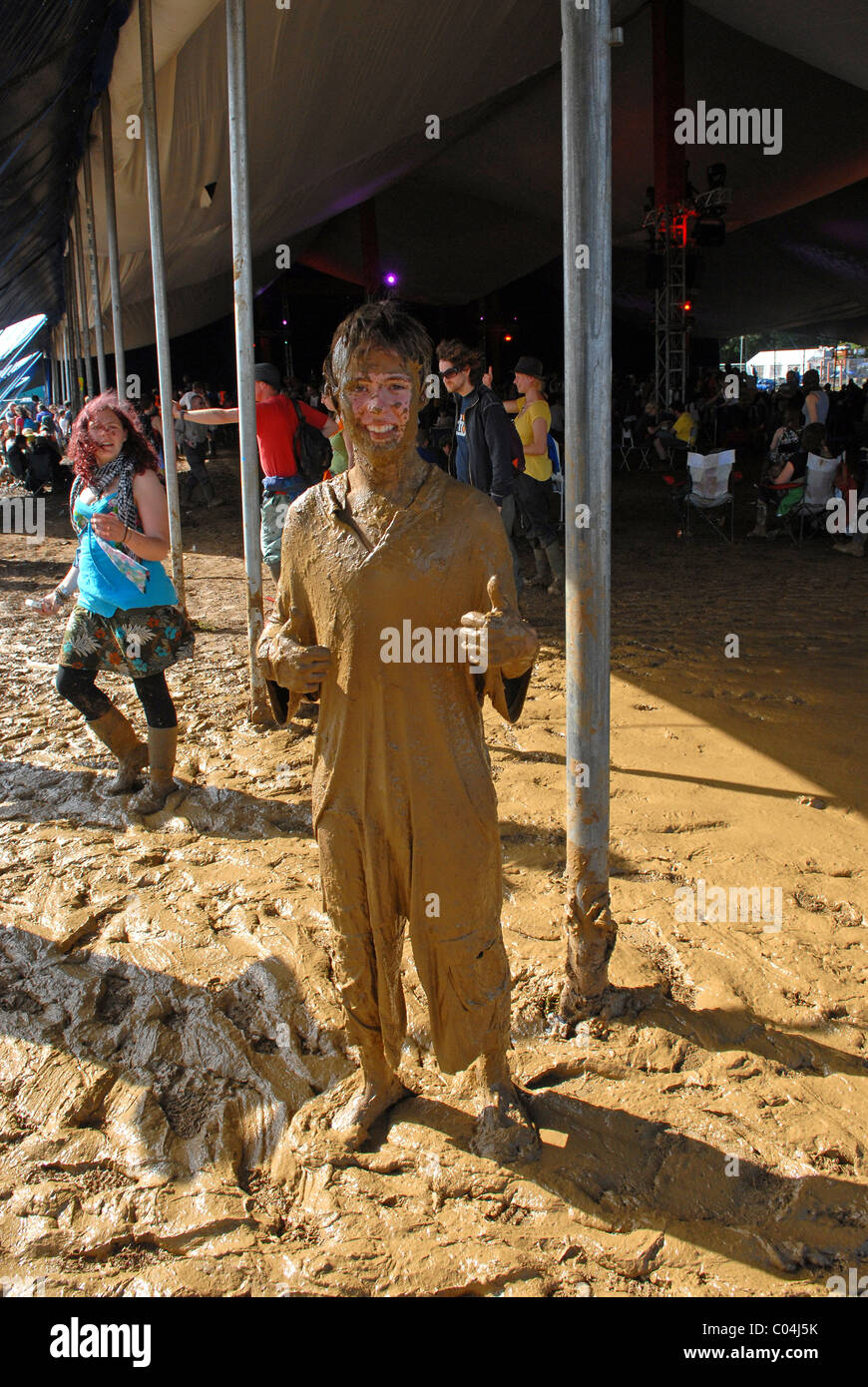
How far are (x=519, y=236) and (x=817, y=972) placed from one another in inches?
811

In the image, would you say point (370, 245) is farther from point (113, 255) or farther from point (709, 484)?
point (113, 255)

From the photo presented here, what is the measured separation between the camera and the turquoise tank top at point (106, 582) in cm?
378

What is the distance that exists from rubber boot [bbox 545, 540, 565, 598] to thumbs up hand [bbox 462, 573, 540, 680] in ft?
16.7

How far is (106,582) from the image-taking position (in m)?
3.78

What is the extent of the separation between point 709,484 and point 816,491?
42.4 inches

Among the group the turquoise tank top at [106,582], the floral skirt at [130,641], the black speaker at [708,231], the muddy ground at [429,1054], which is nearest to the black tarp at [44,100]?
the turquoise tank top at [106,582]

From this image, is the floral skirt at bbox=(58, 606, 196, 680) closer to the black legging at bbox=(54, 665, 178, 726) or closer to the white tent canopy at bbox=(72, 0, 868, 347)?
the black legging at bbox=(54, 665, 178, 726)

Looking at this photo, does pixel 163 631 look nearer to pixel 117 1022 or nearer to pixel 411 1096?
pixel 117 1022

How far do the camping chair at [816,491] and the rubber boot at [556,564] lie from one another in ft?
12.7

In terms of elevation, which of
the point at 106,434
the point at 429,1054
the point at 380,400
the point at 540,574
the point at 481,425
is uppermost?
the point at 481,425

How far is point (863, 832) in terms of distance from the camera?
11.8ft

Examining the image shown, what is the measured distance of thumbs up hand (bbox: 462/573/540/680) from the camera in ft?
5.89

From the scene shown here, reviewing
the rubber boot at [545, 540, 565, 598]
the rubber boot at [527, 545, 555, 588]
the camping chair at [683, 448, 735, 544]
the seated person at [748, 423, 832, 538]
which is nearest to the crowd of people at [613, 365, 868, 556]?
the seated person at [748, 423, 832, 538]

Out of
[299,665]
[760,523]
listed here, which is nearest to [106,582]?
[299,665]
